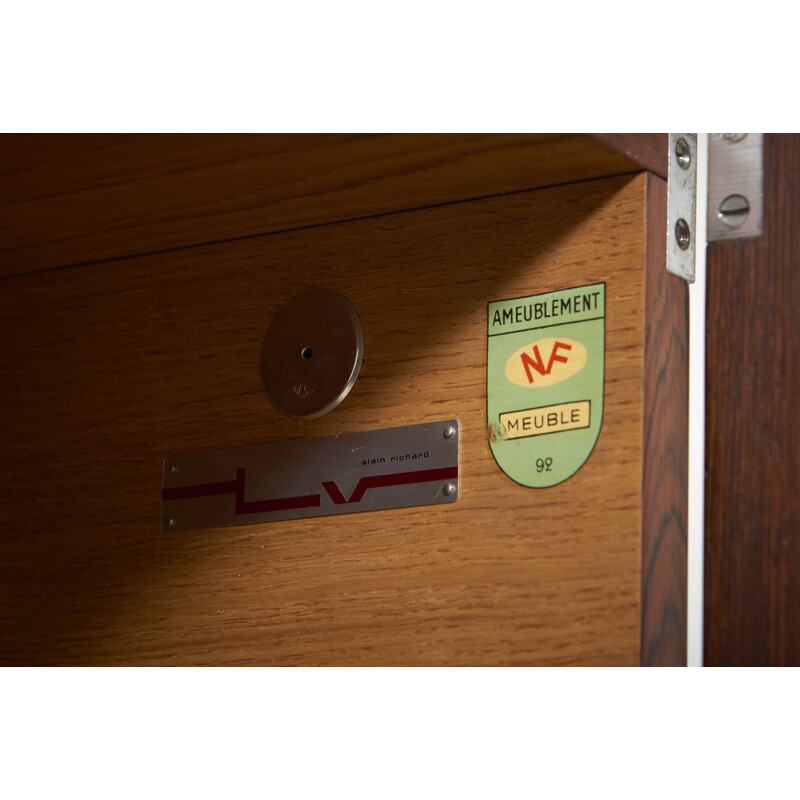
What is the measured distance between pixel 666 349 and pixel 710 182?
13cm

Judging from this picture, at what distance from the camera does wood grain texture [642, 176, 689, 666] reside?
3.09ft

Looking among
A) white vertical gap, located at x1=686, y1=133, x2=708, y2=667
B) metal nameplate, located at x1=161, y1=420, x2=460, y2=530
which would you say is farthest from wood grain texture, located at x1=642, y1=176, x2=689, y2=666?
metal nameplate, located at x1=161, y1=420, x2=460, y2=530

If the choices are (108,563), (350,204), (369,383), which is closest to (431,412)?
(369,383)

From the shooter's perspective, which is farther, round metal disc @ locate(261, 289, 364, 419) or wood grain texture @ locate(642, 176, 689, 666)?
round metal disc @ locate(261, 289, 364, 419)

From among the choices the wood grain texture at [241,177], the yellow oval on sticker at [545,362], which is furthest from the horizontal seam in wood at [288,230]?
the yellow oval on sticker at [545,362]

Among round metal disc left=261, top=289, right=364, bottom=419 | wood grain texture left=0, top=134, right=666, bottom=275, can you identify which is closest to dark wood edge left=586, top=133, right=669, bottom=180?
wood grain texture left=0, top=134, right=666, bottom=275

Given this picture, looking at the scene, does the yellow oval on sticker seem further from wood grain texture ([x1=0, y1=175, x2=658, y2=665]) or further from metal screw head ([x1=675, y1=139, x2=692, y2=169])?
metal screw head ([x1=675, y1=139, x2=692, y2=169])

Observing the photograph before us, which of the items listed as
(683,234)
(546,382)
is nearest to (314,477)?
(546,382)

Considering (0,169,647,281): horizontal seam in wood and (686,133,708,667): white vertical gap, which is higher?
(0,169,647,281): horizontal seam in wood

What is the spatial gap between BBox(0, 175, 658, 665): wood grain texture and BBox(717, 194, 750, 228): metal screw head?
6 centimetres

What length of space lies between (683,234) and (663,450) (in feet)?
0.50

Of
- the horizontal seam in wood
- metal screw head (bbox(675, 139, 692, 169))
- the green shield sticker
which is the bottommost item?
the green shield sticker

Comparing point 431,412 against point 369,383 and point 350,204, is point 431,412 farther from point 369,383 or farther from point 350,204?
point 350,204

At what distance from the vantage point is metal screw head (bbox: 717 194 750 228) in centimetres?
99
